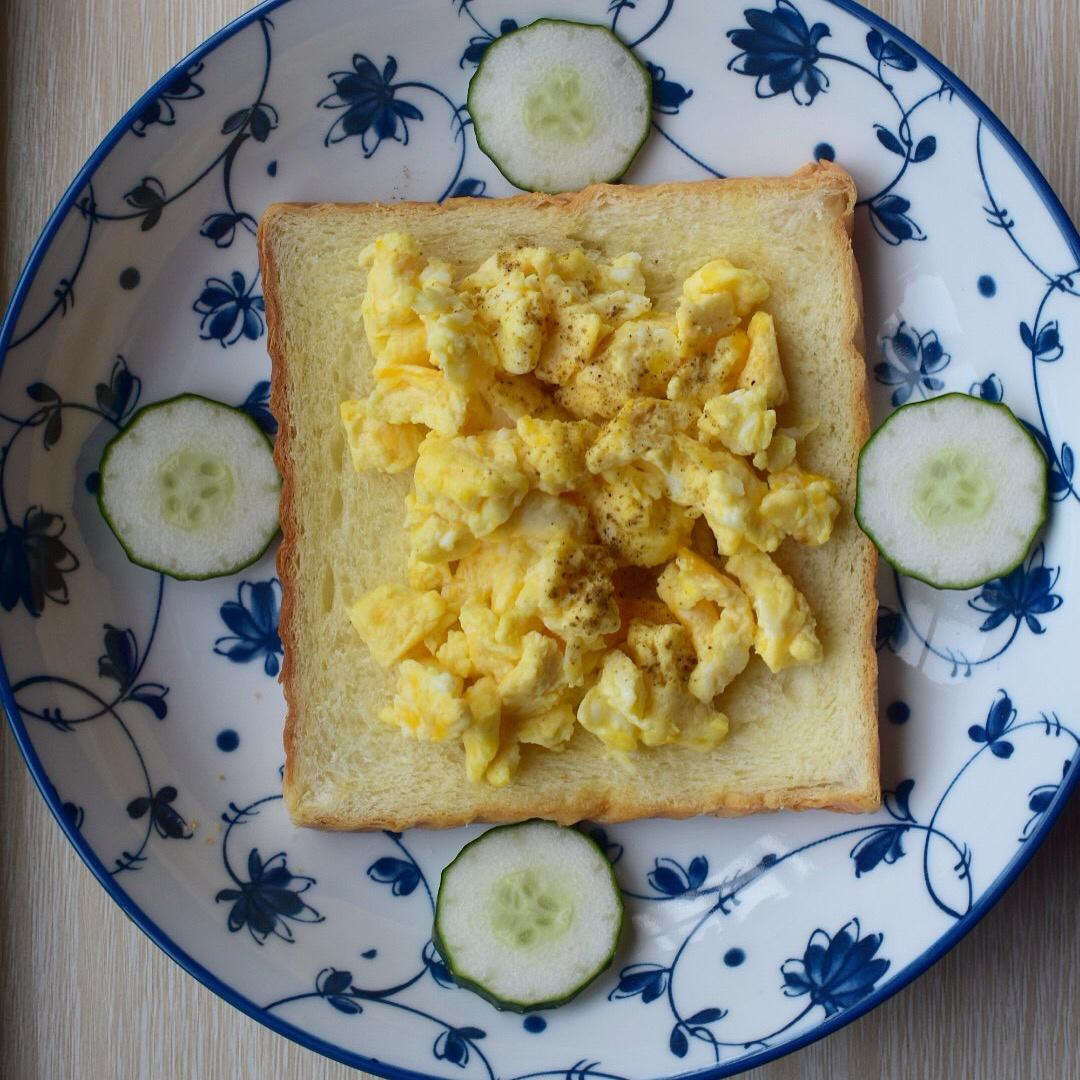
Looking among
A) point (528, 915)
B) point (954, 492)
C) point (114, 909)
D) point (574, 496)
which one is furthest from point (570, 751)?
point (114, 909)

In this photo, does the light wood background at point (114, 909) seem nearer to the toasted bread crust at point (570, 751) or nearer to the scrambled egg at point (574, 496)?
the toasted bread crust at point (570, 751)

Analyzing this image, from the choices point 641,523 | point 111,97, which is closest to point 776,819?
point 641,523

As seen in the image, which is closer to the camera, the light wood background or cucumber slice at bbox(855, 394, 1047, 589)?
cucumber slice at bbox(855, 394, 1047, 589)

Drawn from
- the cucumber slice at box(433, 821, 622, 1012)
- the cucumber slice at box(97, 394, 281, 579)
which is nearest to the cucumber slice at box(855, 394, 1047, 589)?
the cucumber slice at box(433, 821, 622, 1012)

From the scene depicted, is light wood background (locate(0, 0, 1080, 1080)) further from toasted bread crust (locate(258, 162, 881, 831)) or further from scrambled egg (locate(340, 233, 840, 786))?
scrambled egg (locate(340, 233, 840, 786))

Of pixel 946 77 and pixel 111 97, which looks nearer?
pixel 946 77

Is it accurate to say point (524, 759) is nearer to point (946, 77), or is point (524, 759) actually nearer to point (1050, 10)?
point (946, 77)
